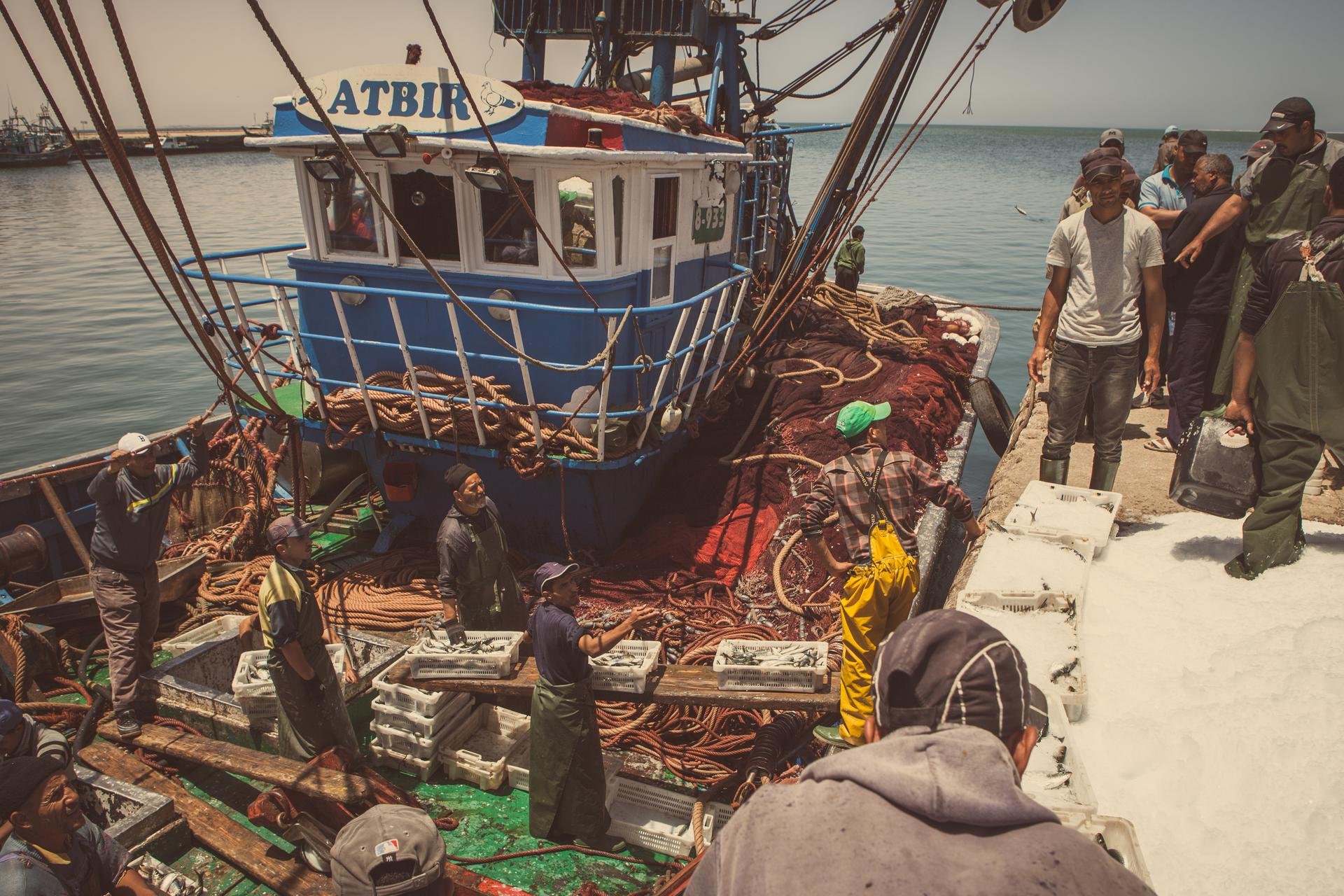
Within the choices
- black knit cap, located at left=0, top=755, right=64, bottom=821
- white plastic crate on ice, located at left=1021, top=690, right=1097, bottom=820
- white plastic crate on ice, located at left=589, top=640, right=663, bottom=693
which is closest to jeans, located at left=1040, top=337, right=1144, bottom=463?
white plastic crate on ice, located at left=1021, top=690, right=1097, bottom=820

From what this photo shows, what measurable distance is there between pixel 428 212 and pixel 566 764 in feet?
14.9

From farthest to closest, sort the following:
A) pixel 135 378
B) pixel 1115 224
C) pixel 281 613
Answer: pixel 135 378
pixel 1115 224
pixel 281 613

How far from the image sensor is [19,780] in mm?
2859

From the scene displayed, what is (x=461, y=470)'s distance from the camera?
5.17m

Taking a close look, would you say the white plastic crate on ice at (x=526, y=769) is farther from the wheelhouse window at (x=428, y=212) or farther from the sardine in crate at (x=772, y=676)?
the wheelhouse window at (x=428, y=212)

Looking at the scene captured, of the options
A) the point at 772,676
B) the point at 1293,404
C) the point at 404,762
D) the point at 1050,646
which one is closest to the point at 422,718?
the point at 404,762

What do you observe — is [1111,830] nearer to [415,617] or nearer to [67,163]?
[415,617]

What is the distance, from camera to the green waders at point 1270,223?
4934mm

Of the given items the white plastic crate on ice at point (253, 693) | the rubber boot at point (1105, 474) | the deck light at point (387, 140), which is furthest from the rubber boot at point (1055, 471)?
the deck light at point (387, 140)

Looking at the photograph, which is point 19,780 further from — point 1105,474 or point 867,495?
point 1105,474

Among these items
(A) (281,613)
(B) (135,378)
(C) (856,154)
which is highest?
(C) (856,154)

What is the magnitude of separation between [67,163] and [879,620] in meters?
92.8

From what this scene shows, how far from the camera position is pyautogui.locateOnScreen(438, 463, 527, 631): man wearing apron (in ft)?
16.6

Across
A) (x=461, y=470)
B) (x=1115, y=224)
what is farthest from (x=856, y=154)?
(x=461, y=470)
